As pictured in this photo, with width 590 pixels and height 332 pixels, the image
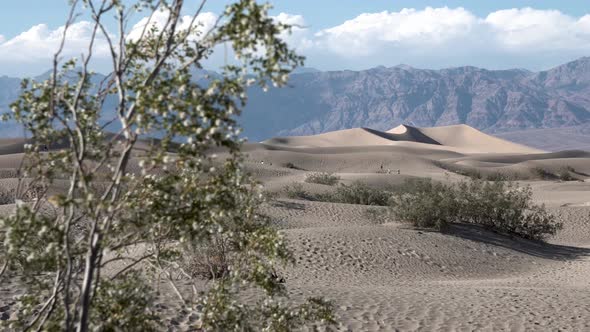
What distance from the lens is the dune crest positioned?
10531 centimetres

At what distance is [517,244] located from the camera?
2123 centimetres

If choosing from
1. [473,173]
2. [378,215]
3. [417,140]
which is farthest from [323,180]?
[417,140]

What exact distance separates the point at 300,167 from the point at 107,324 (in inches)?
2212

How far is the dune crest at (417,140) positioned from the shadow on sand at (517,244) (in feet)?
254

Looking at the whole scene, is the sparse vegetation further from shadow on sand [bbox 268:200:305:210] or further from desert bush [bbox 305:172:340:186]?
shadow on sand [bbox 268:200:305:210]

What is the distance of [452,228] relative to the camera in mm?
21391

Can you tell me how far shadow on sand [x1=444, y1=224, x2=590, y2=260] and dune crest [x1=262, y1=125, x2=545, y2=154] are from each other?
77351mm

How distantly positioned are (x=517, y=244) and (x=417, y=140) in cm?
10028

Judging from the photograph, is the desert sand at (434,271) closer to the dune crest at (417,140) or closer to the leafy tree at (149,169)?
the leafy tree at (149,169)

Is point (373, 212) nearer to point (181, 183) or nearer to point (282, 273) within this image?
point (282, 273)

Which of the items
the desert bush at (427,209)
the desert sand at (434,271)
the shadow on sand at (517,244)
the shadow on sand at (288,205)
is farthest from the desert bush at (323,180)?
the shadow on sand at (517,244)

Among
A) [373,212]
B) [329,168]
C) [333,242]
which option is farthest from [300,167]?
[333,242]

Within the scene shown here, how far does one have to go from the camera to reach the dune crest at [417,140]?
4146 inches

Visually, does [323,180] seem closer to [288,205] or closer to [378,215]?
[288,205]
